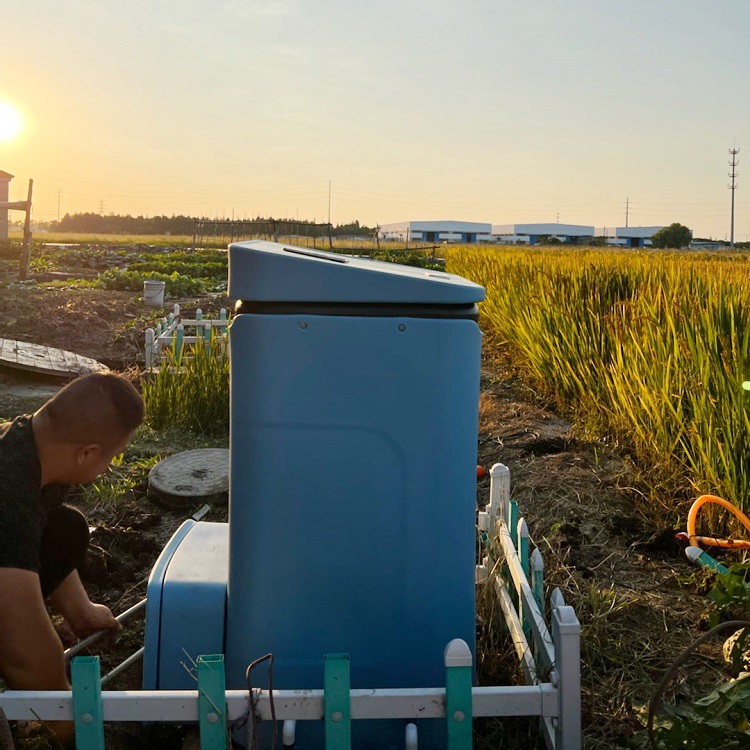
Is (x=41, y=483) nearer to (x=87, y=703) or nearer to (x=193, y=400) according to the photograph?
(x=87, y=703)

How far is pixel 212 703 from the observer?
1.69 m

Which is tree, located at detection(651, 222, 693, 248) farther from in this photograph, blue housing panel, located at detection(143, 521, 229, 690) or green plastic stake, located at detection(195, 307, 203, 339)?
blue housing panel, located at detection(143, 521, 229, 690)

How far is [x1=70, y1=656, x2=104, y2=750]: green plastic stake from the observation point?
1670 mm

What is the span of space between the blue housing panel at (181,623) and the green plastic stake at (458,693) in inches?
22.2

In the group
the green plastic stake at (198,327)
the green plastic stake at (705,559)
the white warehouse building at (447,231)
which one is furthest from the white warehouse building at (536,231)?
the green plastic stake at (705,559)

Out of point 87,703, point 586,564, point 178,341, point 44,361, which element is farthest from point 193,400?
point 87,703

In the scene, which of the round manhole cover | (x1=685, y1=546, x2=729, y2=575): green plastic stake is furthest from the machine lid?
the round manhole cover

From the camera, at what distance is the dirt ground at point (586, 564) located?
2.37 m

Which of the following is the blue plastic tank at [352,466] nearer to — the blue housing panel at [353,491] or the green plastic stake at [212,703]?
the blue housing panel at [353,491]

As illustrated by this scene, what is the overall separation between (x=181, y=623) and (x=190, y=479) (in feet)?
7.01

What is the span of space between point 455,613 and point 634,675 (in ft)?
2.86

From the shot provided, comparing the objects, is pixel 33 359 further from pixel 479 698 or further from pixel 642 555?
pixel 479 698

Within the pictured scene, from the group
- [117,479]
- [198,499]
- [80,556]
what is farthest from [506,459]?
[80,556]

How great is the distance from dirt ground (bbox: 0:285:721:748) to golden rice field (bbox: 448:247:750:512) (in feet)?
0.69
